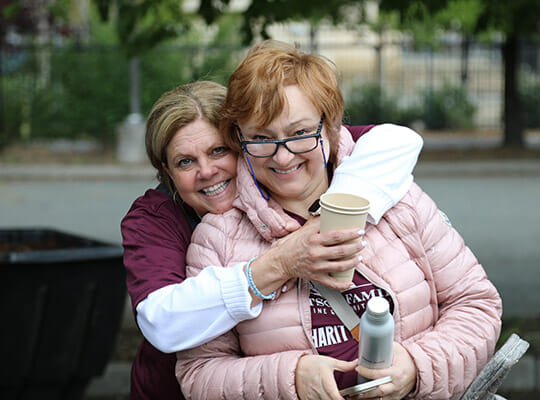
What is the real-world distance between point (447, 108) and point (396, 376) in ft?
56.8

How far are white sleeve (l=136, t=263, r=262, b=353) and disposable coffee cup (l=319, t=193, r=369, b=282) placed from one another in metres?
0.31

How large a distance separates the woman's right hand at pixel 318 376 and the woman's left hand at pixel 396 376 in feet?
0.22

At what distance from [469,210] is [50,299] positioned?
26.7 feet

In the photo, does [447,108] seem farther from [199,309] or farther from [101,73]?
[199,309]

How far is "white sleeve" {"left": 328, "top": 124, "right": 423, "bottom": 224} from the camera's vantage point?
2201 millimetres

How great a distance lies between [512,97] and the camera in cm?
1536

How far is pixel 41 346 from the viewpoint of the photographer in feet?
12.0

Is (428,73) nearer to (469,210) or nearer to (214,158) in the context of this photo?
(469,210)

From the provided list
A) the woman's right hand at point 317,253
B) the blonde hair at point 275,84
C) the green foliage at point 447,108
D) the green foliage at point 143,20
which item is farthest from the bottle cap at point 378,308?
the green foliage at point 447,108

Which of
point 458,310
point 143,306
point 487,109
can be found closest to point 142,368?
point 143,306

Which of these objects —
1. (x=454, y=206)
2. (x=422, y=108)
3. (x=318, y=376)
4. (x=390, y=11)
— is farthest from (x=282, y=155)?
(x=422, y=108)

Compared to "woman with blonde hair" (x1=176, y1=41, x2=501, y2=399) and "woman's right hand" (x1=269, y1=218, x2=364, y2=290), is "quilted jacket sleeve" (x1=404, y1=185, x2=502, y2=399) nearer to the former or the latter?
"woman with blonde hair" (x1=176, y1=41, x2=501, y2=399)

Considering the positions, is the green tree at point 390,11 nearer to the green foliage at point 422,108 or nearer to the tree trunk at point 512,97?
the tree trunk at point 512,97

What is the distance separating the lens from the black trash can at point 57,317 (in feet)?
11.6
